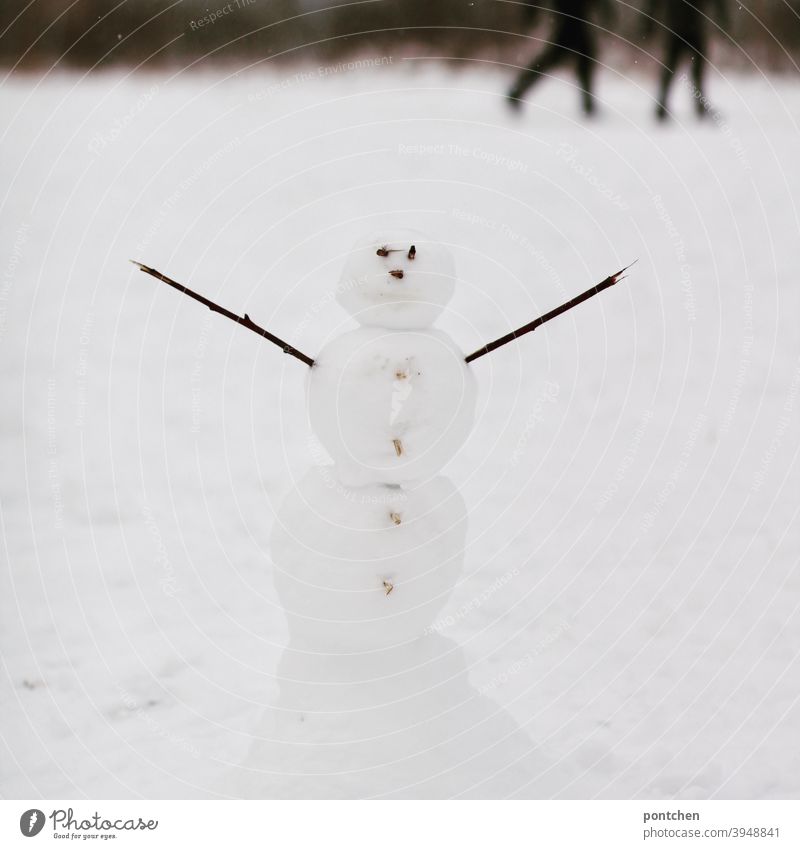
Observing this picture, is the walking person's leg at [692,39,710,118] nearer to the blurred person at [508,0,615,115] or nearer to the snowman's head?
the blurred person at [508,0,615,115]

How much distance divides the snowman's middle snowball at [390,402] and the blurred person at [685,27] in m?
0.41

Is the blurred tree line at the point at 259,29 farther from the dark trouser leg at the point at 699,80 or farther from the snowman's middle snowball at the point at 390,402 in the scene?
the snowman's middle snowball at the point at 390,402

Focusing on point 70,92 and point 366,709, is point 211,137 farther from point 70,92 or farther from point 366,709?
point 366,709

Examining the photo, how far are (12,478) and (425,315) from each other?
1.53 feet

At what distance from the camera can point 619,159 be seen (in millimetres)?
862

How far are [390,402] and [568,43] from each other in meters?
0.44

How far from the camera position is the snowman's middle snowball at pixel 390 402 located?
0.58 metres

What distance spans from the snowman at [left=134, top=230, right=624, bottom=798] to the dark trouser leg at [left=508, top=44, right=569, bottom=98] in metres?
0.28

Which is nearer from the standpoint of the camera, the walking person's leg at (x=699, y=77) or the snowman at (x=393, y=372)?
the snowman at (x=393, y=372)

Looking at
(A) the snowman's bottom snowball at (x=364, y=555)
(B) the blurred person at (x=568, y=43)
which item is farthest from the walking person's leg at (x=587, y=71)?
(A) the snowman's bottom snowball at (x=364, y=555)

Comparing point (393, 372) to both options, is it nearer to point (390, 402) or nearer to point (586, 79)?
point (390, 402)

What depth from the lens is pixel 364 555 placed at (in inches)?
25.0

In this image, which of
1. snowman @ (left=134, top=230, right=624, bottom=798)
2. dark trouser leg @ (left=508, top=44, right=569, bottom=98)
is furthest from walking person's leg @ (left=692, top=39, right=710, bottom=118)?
snowman @ (left=134, top=230, right=624, bottom=798)

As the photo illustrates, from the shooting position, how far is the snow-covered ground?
752mm
